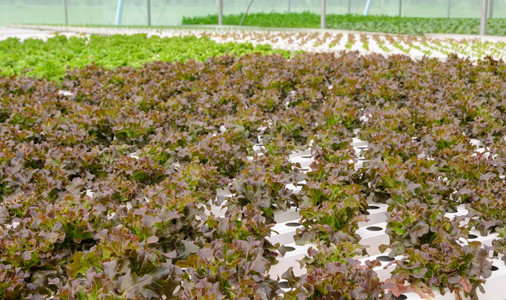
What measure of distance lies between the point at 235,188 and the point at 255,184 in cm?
17

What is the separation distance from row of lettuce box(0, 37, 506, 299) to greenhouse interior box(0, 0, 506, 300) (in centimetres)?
1

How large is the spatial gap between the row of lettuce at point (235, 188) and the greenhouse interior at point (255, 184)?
13mm

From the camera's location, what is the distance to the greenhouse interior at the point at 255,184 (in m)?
2.69

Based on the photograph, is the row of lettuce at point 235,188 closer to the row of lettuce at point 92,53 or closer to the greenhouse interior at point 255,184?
the greenhouse interior at point 255,184

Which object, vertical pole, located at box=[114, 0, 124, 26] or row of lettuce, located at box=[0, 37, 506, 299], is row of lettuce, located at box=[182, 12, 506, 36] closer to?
vertical pole, located at box=[114, 0, 124, 26]

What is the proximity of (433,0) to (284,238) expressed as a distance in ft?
62.3

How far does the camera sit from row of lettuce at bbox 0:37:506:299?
2.66 meters

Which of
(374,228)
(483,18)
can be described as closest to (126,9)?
(483,18)

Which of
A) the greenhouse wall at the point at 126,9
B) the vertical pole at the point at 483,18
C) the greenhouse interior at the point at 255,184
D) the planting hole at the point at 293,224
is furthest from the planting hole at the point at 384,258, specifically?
the greenhouse wall at the point at 126,9

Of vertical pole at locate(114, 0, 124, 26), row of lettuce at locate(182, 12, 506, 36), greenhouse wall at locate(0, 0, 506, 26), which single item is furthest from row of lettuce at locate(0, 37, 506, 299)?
vertical pole at locate(114, 0, 124, 26)

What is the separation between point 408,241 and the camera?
3.16 meters

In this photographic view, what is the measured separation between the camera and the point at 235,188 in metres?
3.83

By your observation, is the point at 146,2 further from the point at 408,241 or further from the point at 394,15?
the point at 408,241

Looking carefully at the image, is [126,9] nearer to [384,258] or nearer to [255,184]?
[255,184]
